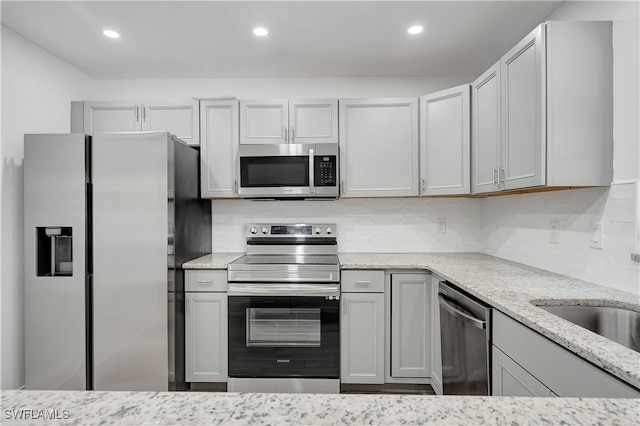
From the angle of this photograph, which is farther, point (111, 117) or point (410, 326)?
point (111, 117)

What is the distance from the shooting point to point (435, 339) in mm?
2223

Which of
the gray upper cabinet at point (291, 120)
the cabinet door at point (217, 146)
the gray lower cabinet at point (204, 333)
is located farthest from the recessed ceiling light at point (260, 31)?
the gray lower cabinet at point (204, 333)

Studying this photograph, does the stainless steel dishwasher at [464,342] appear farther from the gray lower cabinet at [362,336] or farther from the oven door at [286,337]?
the oven door at [286,337]

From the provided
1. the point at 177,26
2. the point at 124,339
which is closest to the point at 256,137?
the point at 177,26

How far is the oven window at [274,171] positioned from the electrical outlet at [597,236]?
5.76 feet

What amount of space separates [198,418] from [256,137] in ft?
7.68

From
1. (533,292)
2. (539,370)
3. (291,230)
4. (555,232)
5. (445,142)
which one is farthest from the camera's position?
(291,230)

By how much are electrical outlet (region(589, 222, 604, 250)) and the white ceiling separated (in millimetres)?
1306

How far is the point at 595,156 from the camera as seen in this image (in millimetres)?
1548

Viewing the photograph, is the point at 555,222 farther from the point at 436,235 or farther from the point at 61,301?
the point at 61,301

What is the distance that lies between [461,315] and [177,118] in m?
2.48

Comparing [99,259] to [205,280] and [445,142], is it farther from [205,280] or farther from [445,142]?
[445,142]

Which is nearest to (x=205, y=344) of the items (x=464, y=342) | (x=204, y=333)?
(x=204, y=333)

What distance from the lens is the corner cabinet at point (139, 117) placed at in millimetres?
2633
